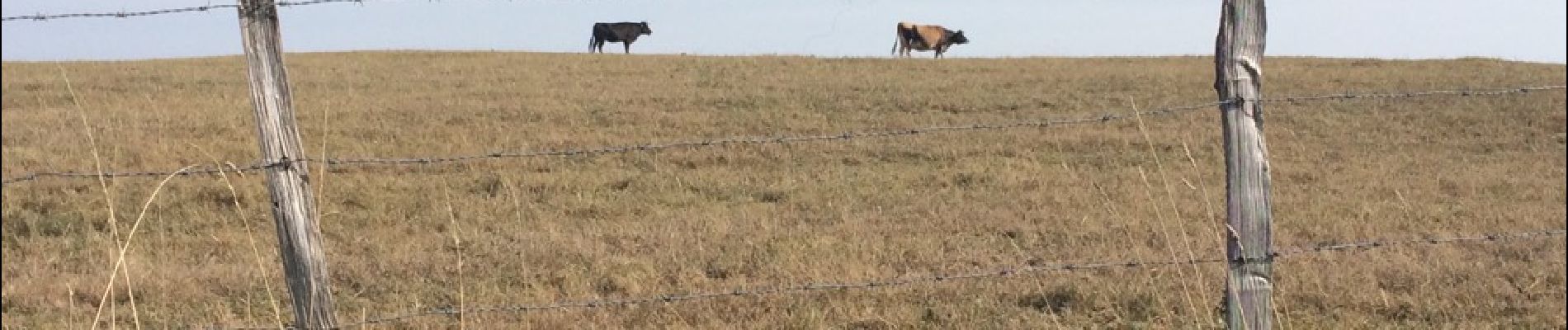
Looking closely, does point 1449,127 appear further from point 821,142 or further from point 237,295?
point 237,295

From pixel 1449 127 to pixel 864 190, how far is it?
930 centimetres

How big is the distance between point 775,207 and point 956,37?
30.2m

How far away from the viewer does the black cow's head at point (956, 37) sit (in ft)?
126

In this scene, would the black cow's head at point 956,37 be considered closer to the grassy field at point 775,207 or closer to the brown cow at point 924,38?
the brown cow at point 924,38

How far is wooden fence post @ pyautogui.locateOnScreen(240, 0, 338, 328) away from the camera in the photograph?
3.13 m

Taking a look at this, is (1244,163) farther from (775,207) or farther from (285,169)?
(775,207)

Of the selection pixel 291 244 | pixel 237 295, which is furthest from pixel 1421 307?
pixel 237 295

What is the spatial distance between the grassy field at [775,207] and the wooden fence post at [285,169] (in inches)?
19.7

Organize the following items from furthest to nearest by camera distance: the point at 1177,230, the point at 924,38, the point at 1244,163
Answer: the point at 924,38
the point at 1177,230
the point at 1244,163

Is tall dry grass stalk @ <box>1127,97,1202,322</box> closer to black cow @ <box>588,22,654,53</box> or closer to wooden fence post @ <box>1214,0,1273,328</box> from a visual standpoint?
wooden fence post @ <box>1214,0,1273,328</box>

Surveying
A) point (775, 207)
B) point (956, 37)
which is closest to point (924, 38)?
point (956, 37)

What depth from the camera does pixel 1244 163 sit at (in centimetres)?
343

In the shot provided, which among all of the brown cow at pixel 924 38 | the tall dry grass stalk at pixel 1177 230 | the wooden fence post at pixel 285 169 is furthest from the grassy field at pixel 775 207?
the brown cow at pixel 924 38

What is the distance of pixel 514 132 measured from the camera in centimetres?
1430
